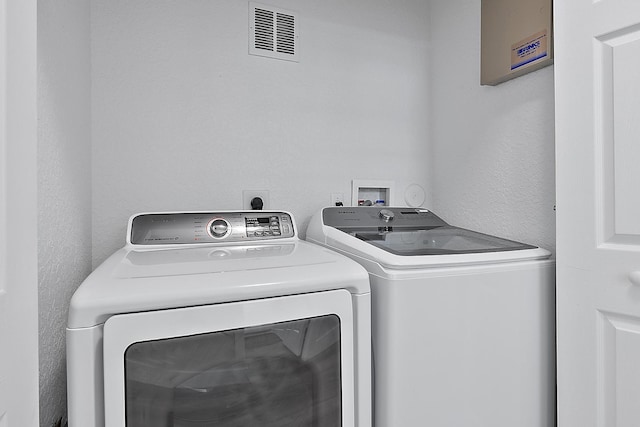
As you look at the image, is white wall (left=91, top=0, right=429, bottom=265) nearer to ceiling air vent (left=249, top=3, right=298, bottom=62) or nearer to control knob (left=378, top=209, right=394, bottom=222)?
ceiling air vent (left=249, top=3, right=298, bottom=62)

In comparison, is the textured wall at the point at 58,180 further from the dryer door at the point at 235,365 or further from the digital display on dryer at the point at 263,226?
the digital display on dryer at the point at 263,226

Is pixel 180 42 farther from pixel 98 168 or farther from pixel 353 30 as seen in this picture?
pixel 353 30

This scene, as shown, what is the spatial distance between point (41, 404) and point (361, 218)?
3.94 feet

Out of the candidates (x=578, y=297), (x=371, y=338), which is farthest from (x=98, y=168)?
(x=578, y=297)

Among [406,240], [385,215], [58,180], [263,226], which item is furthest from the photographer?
[385,215]

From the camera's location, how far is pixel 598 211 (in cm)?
98

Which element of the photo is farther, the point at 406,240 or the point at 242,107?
the point at 242,107

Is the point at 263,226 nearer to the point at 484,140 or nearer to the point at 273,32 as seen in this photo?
the point at 273,32

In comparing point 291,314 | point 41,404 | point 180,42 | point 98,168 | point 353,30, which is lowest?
point 41,404

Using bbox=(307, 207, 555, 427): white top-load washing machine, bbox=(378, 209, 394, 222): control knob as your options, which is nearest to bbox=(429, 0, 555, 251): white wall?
bbox=(307, 207, 555, 427): white top-load washing machine

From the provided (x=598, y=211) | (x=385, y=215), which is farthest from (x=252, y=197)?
(x=598, y=211)

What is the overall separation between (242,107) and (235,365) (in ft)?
3.85

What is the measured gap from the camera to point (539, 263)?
3.69 ft

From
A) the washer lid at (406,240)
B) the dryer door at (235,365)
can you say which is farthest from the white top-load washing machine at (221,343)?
the washer lid at (406,240)
